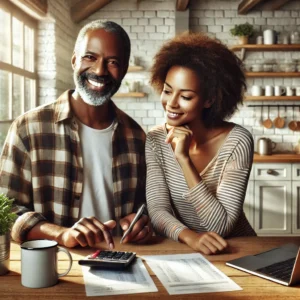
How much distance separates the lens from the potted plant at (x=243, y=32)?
17.3ft

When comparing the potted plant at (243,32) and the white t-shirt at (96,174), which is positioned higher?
the potted plant at (243,32)

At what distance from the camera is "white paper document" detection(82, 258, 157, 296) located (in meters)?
1.16

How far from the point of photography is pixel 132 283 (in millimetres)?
1210

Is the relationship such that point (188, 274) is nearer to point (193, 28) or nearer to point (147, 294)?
point (147, 294)

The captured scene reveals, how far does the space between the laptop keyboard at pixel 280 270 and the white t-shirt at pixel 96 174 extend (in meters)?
0.87

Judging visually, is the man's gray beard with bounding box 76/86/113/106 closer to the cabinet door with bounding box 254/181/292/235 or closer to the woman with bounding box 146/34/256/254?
the woman with bounding box 146/34/256/254

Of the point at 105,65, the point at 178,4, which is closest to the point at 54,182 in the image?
the point at 105,65

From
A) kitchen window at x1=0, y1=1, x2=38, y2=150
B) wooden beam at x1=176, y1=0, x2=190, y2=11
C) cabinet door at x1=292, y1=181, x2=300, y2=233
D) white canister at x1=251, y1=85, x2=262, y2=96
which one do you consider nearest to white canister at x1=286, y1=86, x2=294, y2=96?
white canister at x1=251, y1=85, x2=262, y2=96

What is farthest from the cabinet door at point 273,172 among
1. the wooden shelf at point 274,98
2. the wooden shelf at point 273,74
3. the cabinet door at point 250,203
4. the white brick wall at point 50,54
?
the white brick wall at point 50,54

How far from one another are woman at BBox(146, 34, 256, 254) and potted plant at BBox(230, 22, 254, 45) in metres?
3.19

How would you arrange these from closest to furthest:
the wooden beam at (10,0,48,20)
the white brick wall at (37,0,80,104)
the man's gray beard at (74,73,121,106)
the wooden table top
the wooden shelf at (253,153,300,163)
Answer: the wooden table top
the man's gray beard at (74,73,121,106)
the wooden beam at (10,0,48,20)
the white brick wall at (37,0,80,104)
the wooden shelf at (253,153,300,163)

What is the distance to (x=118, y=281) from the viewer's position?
122 centimetres

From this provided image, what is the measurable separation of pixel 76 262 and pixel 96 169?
2.28 feet

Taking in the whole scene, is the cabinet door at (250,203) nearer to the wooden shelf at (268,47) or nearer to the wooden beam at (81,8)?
the wooden shelf at (268,47)
